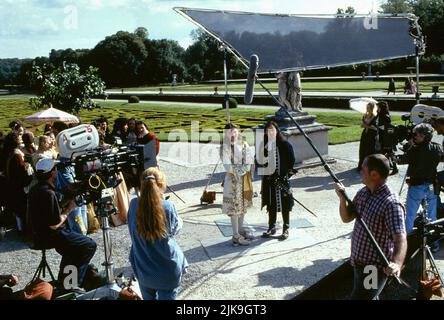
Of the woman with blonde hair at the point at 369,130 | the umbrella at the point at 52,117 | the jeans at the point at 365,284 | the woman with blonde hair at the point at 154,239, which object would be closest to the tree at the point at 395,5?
the woman with blonde hair at the point at 369,130

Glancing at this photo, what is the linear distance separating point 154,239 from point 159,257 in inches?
8.4

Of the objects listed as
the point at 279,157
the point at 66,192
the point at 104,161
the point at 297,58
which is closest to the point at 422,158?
the point at 279,157

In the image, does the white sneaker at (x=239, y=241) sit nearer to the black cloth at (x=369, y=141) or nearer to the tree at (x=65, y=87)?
the black cloth at (x=369, y=141)

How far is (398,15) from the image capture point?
1224 cm

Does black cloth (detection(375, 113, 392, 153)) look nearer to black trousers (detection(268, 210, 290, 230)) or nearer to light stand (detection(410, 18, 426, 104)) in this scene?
light stand (detection(410, 18, 426, 104))

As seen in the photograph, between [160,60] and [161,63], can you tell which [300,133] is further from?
[161,63]

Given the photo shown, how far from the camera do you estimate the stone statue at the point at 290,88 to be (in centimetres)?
1342

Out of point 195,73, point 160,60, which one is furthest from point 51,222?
point 195,73

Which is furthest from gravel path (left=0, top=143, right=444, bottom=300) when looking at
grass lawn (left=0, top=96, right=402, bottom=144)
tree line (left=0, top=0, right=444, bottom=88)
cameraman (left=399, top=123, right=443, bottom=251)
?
tree line (left=0, top=0, right=444, bottom=88)

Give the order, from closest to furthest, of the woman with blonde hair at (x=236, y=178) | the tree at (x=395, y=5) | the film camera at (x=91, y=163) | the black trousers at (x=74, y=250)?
the film camera at (x=91, y=163) → the black trousers at (x=74, y=250) → the woman with blonde hair at (x=236, y=178) → the tree at (x=395, y=5)

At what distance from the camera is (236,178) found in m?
8.01

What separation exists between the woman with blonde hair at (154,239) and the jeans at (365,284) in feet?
5.51

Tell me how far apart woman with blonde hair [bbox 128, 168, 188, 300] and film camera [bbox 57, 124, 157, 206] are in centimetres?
110

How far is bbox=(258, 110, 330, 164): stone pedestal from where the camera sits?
44.0 ft
